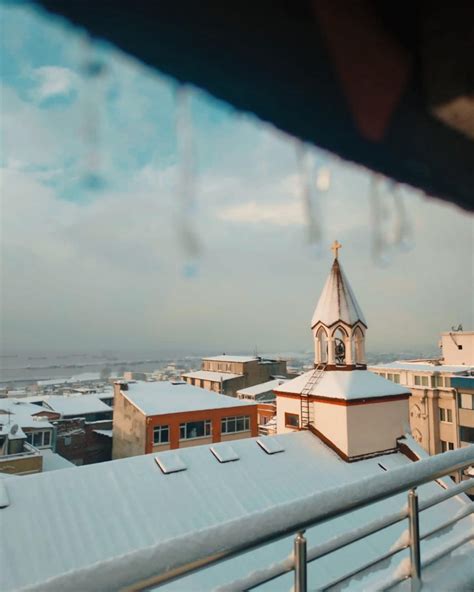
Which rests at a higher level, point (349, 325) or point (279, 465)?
point (349, 325)

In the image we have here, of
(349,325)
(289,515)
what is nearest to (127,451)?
(349,325)

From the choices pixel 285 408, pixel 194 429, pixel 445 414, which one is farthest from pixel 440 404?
pixel 194 429

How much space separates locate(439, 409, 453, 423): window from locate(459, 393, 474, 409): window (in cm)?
85

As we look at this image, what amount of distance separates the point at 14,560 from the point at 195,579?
2.33m

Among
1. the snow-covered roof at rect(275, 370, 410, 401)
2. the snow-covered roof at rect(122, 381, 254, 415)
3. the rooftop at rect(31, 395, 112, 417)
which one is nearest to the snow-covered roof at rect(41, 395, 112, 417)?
the rooftop at rect(31, 395, 112, 417)

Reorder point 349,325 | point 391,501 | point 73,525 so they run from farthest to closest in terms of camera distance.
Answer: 1. point 349,325
2. point 391,501
3. point 73,525

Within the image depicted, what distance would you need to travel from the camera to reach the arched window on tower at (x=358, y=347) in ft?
40.3

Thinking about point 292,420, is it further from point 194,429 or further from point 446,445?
point 446,445

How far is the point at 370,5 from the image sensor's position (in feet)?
4.49

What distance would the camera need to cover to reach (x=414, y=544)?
5.15 feet

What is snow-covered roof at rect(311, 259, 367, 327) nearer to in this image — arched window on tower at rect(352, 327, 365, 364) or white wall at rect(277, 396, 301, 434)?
arched window on tower at rect(352, 327, 365, 364)

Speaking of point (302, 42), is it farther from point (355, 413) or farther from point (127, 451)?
point (127, 451)

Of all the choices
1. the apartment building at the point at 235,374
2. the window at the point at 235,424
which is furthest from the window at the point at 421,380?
the apartment building at the point at 235,374

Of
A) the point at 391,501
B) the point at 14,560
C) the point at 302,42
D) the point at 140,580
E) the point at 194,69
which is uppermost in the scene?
the point at 302,42
